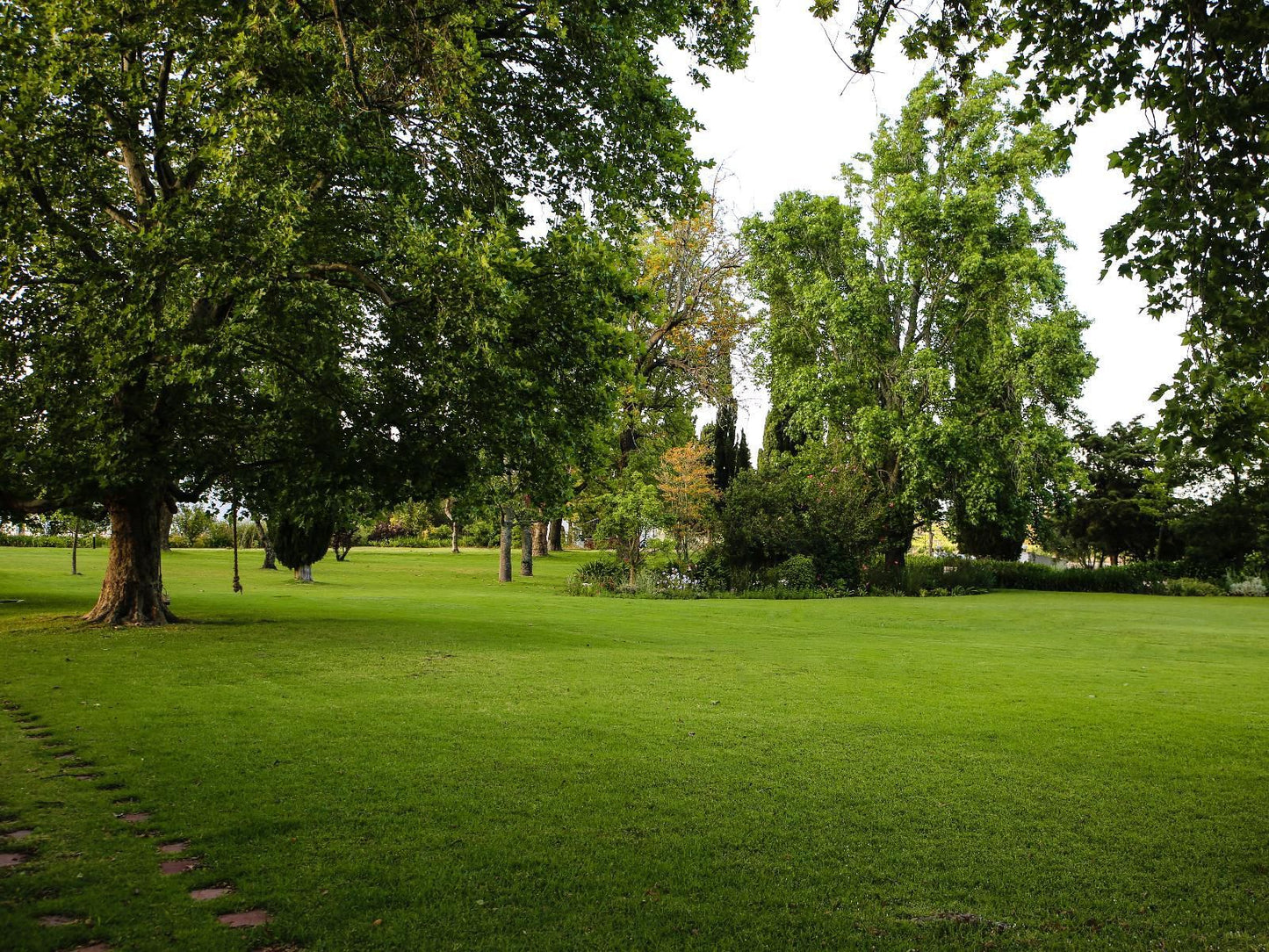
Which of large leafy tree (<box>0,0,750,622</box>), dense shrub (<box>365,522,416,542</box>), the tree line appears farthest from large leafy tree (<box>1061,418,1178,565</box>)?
dense shrub (<box>365,522,416,542</box>)

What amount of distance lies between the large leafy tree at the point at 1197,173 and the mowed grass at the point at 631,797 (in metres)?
3.04

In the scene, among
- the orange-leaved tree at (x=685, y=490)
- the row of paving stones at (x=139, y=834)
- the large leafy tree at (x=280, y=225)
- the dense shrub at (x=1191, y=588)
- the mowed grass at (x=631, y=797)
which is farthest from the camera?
the dense shrub at (x=1191, y=588)

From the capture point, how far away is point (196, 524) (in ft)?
145

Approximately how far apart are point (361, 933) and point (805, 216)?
3338 cm

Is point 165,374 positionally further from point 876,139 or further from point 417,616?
point 876,139

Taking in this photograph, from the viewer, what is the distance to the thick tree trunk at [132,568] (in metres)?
13.9

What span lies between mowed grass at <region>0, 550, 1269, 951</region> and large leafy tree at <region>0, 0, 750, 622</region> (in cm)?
331

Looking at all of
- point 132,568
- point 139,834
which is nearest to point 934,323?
point 132,568

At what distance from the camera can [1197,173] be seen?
660 cm

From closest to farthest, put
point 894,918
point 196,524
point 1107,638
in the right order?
point 894,918 < point 1107,638 < point 196,524

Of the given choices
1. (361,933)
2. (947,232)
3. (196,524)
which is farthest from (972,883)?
(196,524)

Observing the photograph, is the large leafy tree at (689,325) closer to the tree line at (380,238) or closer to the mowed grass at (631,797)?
the tree line at (380,238)

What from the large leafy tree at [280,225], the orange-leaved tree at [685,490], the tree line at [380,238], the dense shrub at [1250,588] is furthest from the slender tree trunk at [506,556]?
the dense shrub at [1250,588]

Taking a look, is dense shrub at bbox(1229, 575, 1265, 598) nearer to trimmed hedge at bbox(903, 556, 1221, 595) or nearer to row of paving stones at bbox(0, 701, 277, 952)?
trimmed hedge at bbox(903, 556, 1221, 595)
